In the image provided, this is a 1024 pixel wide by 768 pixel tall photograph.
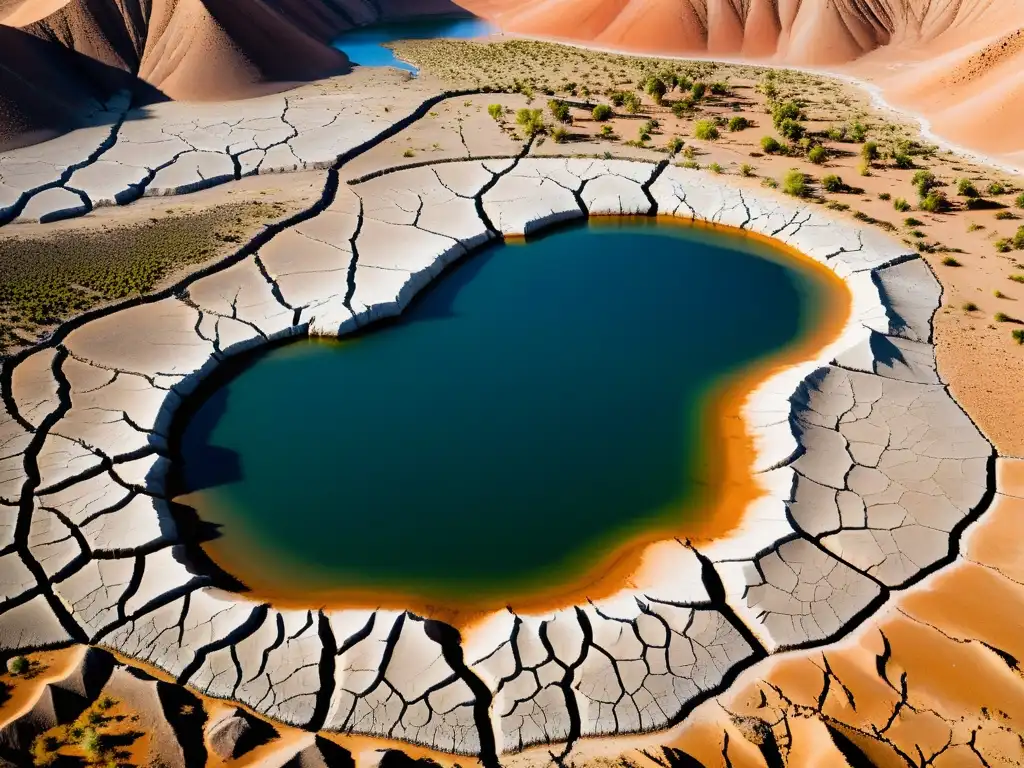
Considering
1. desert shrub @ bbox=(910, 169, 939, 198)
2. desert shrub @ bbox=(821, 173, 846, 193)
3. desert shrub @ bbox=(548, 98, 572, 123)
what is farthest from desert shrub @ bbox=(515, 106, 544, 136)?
desert shrub @ bbox=(910, 169, 939, 198)

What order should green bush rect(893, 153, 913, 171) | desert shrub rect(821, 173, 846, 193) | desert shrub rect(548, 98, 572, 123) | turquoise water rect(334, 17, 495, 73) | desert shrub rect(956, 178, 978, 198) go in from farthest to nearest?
turquoise water rect(334, 17, 495, 73)
desert shrub rect(548, 98, 572, 123)
green bush rect(893, 153, 913, 171)
desert shrub rect(821, 173, 846, 193)
desert shrub rect(956, 178, 978, 198)

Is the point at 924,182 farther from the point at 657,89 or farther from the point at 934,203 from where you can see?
the point at 657,89

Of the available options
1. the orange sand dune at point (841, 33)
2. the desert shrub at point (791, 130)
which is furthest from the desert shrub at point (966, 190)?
the orange sand dune at point (841, 33)

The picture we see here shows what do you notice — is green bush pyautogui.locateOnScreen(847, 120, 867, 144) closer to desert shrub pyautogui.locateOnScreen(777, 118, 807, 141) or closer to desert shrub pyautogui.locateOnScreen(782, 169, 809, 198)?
desert shrub pyautogui.locateOnScreen(777, 118, 807, 141)

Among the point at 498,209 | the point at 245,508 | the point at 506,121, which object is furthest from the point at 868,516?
the point at 506,121

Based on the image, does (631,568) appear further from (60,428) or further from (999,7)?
(999,7)

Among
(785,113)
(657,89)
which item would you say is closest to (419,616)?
(785,113)

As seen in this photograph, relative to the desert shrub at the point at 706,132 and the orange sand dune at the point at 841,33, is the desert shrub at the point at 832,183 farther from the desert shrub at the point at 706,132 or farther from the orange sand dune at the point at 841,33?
the orange sand dune at the point at 841,33
